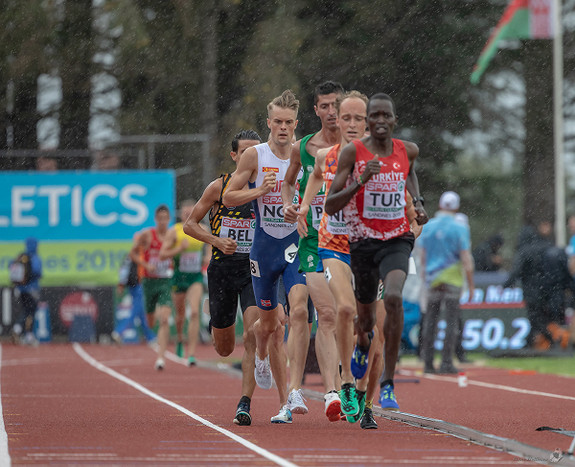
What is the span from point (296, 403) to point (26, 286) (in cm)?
1812

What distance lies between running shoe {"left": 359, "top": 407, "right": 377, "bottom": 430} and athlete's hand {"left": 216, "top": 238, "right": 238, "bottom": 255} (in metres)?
1.81

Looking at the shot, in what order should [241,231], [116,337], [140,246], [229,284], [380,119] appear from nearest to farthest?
[380,119] → [229,284] → [241,231] → [140,246] → [116,337]

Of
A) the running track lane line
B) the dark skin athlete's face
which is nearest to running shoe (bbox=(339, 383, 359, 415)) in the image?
the running track lane line

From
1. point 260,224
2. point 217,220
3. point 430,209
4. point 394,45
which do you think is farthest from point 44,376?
point 430,209

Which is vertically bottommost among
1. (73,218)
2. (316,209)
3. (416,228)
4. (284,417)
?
(284,417)

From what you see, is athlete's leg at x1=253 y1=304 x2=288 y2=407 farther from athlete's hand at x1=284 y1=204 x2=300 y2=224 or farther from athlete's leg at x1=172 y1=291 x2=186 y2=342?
athlete's leg at x1=172 y1=291 x2=186 y2=342

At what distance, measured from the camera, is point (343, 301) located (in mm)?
9859

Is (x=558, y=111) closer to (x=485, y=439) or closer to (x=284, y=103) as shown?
(x=284, y=103)

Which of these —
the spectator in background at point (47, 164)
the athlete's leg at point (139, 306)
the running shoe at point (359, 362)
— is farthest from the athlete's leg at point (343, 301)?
the spectator in background at point (47, 164)

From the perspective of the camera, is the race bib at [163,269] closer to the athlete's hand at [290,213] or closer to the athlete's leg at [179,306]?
the athlete's leg at [179,306]

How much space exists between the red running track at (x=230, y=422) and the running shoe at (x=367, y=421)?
0.34 feet

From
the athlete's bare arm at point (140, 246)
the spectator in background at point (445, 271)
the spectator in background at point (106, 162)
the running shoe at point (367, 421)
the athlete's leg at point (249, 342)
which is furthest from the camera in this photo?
the spectator in background at point (106, 162)

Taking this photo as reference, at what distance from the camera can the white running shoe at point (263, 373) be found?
10641 millimetres

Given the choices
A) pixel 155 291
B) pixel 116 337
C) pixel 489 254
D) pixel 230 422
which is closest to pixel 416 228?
pixel 230 422
